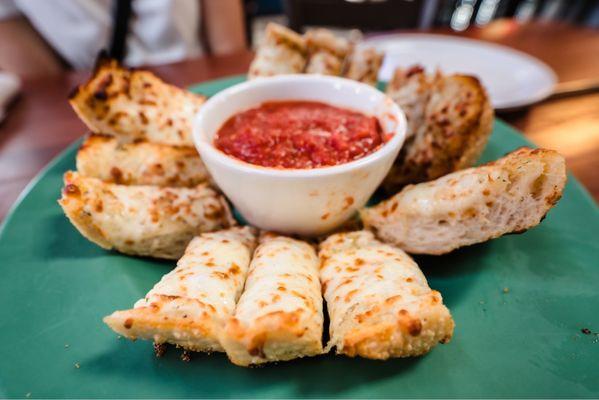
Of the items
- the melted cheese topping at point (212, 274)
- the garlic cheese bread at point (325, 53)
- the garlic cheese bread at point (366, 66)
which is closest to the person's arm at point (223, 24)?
the garlic cheese bread at point (325, 53)

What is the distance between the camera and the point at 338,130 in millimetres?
2268

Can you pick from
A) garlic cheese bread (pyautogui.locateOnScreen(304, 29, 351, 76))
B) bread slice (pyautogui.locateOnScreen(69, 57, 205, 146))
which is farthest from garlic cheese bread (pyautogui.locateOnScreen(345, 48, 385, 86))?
bread slice (pyautogui.locateOnScreen(69, 57, 205, 146))

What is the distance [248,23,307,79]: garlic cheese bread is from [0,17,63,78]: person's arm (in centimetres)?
356

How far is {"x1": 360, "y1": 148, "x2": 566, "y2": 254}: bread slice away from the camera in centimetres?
171

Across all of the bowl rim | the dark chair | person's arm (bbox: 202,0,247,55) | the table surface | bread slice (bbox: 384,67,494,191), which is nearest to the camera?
the bowl rim

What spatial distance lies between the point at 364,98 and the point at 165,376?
171 cm

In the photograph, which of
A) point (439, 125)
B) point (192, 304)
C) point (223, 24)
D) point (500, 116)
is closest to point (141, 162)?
point (192, 304)

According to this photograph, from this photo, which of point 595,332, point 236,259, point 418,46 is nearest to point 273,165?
point 236,259

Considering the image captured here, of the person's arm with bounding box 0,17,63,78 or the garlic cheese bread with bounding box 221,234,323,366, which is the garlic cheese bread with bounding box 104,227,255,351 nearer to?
the garlic cheese bread with bounding box 221,234,323,366

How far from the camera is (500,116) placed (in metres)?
3.39

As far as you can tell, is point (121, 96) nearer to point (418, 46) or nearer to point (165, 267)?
point (165, 267)

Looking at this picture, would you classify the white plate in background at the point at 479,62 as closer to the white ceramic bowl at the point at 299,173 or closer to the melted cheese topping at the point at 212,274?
the white ceramic bowl at the point at 299,173

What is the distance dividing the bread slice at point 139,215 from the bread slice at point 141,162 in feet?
0.41

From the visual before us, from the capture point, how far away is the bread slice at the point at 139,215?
1975 millimetres
